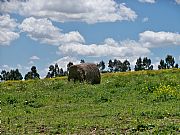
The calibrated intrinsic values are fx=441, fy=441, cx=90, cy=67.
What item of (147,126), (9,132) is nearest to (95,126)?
(147,126)

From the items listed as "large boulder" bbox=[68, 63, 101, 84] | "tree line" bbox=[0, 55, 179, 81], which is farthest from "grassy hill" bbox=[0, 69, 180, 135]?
"tree line" bbox=[0, 55, 179, 81]

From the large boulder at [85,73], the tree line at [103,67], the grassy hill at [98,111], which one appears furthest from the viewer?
the tree line at [103,67]

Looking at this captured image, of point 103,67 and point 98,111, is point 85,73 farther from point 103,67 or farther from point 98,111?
point 103,67

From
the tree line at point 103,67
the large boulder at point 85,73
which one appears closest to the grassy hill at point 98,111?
the large boulder at point 85,73

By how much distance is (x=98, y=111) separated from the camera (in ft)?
58.3

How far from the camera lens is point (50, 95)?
24.6 metres

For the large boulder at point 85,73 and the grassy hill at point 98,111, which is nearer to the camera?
the grassy hill at point 98,111

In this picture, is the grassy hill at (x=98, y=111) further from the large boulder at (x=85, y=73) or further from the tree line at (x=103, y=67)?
the tree line at (x=103, y=67)

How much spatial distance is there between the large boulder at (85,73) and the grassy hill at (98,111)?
228 inches

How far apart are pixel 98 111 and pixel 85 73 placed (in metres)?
16.4

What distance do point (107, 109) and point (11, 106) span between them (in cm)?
536

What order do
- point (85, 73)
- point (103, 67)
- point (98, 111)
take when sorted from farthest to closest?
point (103, 67)
point (85, 73)
point (98, 111)

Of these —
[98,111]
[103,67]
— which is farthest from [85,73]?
[103,67]

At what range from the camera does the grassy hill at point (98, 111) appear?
527 inches
